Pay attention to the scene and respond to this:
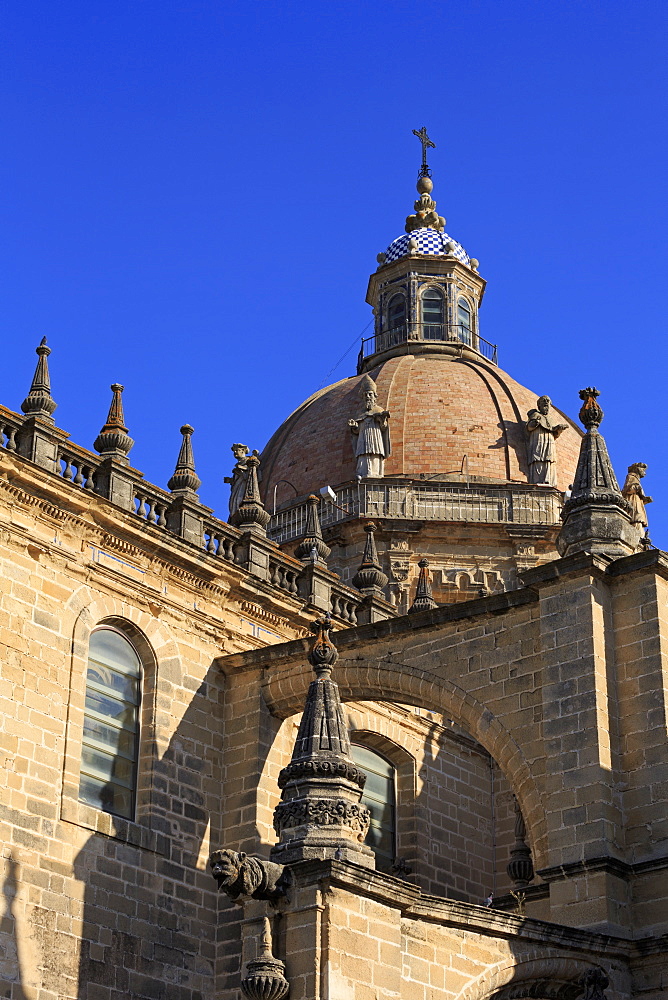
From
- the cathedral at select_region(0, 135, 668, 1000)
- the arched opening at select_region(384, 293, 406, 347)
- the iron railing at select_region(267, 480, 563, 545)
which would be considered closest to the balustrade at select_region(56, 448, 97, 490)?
the cathedral at select_region(0, 135, 668, 1000)

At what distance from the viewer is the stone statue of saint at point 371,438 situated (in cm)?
3972

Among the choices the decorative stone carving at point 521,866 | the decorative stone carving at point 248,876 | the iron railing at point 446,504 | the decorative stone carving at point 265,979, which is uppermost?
the iron railing at point 446,504

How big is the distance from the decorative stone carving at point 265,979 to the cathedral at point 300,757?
0.06ft

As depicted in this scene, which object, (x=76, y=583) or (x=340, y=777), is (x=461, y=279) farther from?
(x=340, y=777)

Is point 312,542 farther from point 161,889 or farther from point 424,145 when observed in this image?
point 424,145

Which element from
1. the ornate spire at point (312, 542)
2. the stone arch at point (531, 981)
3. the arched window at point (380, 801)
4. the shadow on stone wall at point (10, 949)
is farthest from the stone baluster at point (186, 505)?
the stone arch at point (531, 981)

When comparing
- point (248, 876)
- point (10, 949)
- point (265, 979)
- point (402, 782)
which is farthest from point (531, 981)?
point (402, 782)

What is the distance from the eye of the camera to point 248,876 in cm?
1539

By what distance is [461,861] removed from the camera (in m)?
26.2

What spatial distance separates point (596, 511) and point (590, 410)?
5.85 ft

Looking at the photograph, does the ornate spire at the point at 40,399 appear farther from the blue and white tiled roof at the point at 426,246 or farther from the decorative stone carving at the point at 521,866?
the blue and white tiled roof at the point at 426,246

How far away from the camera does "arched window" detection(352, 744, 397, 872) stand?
2500cm

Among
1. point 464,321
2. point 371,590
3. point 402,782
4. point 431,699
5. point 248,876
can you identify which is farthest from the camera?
point 464,321

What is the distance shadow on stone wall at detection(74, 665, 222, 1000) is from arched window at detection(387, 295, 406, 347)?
24.5m
